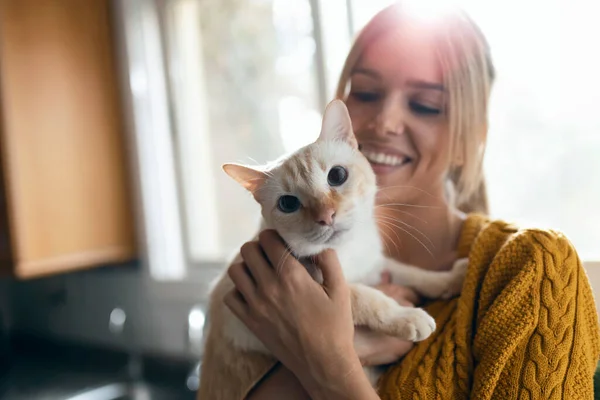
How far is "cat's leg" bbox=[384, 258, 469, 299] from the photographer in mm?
967

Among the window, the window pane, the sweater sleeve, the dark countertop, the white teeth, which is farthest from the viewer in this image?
the dark countertop

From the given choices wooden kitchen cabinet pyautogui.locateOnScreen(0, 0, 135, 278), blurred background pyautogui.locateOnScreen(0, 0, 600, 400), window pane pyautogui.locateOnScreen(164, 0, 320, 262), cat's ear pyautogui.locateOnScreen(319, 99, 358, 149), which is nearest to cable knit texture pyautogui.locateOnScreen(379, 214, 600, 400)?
cat's ear pyautogui.locateOnScreen(319, 99, 358, 149)

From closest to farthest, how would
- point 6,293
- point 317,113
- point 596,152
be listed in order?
point 596,152 < point 317,113 < point 6,293

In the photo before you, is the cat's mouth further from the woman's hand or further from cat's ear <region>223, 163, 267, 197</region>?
cat's ear <region>223, 163, 267, 197</region>

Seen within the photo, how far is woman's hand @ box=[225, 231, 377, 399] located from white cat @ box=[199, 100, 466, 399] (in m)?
0.04

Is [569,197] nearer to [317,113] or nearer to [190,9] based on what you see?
[317,113]

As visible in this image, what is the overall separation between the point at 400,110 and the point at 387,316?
39 cm

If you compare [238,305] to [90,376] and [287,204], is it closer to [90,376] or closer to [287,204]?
[287,204]

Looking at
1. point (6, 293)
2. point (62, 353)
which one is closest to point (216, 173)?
point (62, 353)

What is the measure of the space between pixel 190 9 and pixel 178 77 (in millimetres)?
290

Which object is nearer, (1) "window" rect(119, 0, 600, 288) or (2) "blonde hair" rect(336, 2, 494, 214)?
(2) "blonde hair" rect(336, 2, 494, 214)

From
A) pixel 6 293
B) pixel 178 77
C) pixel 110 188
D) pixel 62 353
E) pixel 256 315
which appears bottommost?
pixel 62 353

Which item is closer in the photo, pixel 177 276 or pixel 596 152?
pixel 596 152

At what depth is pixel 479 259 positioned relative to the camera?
912 millimetres
